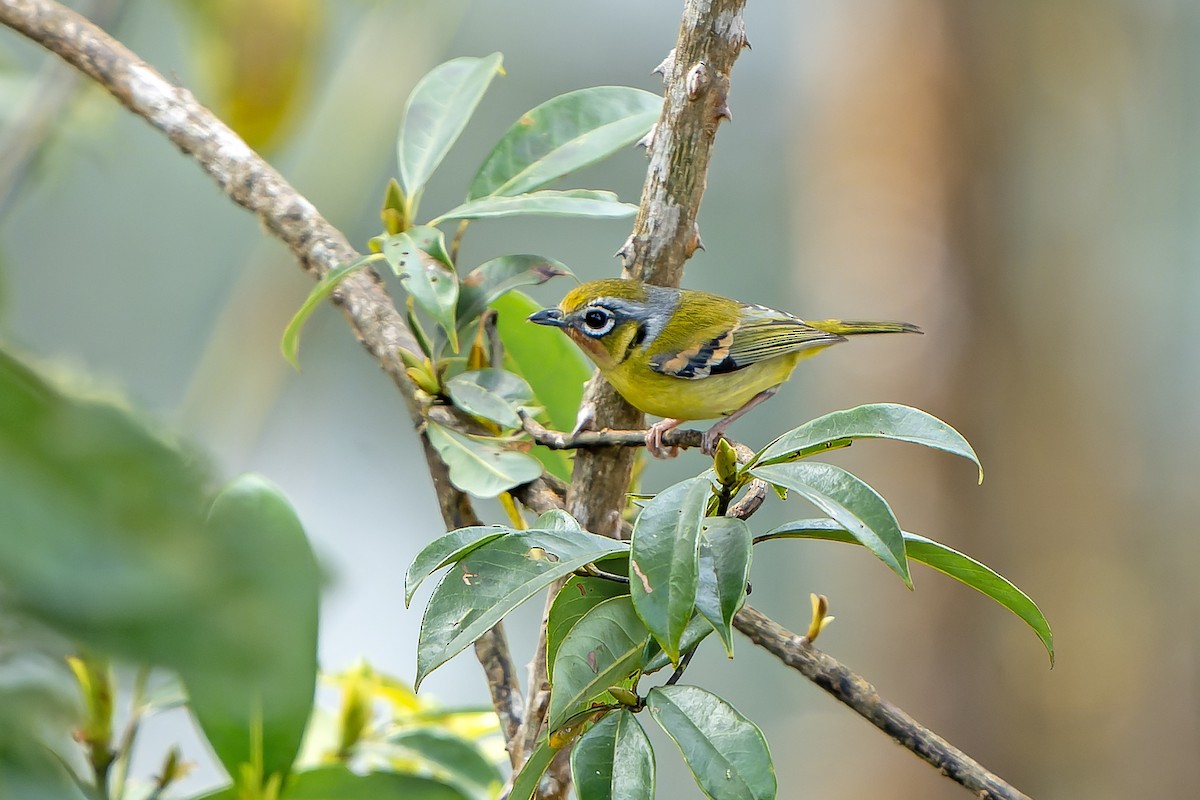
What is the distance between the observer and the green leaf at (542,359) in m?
1.47

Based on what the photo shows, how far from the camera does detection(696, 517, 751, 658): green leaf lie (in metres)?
0.68

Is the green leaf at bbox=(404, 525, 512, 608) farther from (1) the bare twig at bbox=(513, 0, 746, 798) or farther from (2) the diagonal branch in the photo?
(2) the diagonal branch

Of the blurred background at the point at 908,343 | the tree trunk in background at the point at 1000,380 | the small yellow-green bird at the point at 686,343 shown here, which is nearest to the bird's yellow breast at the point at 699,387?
the small yellow-green bird at the point at 686,343

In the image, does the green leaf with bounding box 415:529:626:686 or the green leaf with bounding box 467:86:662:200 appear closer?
the green leaf with bounding box 415:529:626:686

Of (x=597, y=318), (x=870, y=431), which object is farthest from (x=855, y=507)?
(x=597, y=318)

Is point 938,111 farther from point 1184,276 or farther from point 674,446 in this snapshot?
point 674,446

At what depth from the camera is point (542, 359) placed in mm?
1497

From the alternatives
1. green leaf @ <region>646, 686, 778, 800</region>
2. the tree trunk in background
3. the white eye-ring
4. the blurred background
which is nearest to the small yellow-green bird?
the white eye-ring

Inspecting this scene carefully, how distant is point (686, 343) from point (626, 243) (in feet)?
2.19

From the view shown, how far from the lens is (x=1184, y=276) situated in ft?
17.7

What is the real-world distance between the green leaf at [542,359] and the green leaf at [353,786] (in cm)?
58

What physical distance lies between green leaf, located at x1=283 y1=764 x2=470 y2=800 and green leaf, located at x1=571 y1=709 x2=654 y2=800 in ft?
1.15

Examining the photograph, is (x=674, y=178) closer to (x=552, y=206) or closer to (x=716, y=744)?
(x=552, y=206)

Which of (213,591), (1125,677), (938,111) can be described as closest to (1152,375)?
(1125,677)
